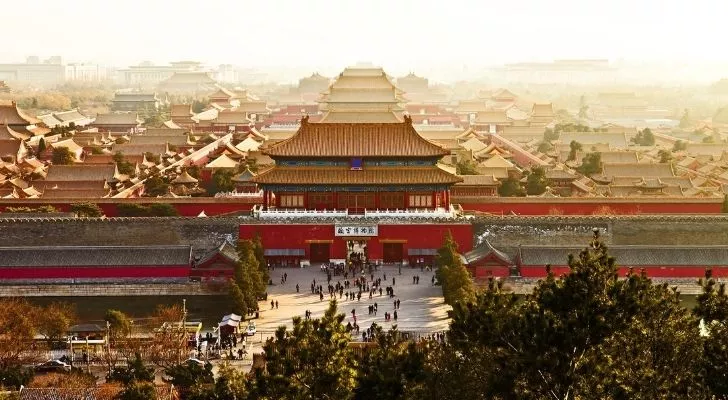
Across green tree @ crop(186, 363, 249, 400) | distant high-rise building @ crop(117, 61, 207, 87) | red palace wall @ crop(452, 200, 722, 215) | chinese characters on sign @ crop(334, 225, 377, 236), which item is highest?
distant high-rise building @ crop(117, 61, 207, 87)

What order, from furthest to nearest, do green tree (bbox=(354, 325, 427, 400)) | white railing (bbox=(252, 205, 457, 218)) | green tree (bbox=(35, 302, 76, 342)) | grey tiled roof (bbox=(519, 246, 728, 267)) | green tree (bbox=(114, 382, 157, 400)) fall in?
white railing (bbox=(252, 205, 457, 218)), grey tiled roof (bbox=(519, 246, 728, 267)), green tree (bbox=(35, 302, 76, 342)), green tree (bbox=(114, 382, 157, 400)), green tree (bbox=(354, 325, 427, 400))

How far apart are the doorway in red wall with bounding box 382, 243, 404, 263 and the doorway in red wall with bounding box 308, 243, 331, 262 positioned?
6.02 ft

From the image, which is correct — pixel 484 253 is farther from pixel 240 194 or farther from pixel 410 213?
pixel 240 194

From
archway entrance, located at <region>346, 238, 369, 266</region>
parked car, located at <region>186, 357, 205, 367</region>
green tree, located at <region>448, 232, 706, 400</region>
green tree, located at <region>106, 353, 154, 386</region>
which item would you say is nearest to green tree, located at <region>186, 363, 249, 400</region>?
green tree, located at <region>448, 232, 706, 400</region>

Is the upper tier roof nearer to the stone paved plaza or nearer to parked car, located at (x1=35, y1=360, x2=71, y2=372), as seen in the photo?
the stone paved plaza

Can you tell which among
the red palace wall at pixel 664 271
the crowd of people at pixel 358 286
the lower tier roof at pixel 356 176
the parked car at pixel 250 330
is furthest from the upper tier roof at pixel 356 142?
the parked car at pixel 250 330

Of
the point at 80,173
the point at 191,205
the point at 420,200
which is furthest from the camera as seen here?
the point at 80,173

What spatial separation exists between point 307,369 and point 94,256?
60.6 ft

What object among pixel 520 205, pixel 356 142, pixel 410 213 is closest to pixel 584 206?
pixel 520 205

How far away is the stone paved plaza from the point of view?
25.0m

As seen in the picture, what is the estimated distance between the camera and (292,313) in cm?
2609

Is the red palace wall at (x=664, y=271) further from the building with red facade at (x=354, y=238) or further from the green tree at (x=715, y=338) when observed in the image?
the green tree at (x=715, y=338)

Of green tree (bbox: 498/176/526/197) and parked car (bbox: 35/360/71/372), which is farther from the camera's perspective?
green tree (bbox: 498/176/526/197)

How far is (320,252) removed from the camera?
32.2 meters
